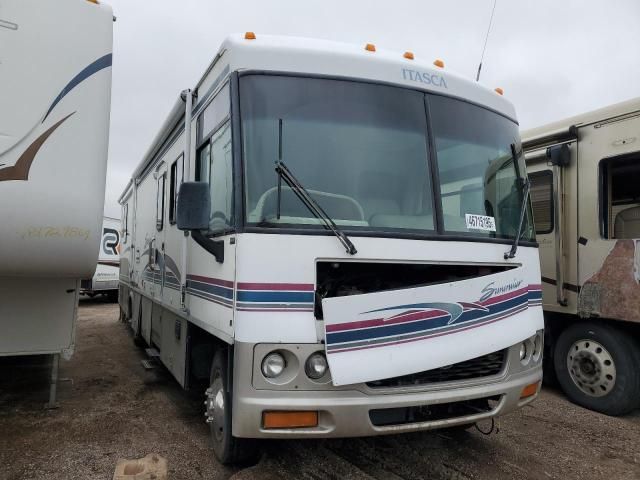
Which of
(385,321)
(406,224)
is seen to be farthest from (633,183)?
(385,321)

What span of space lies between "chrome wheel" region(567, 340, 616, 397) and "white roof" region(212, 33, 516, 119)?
2948 mm

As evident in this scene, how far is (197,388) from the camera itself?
536 centimetres

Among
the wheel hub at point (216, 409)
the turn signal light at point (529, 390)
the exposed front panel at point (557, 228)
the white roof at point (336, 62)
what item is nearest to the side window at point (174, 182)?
the white roof at point (336, 62)

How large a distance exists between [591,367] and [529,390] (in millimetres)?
2011

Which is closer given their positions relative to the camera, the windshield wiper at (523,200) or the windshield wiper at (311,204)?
the windshield wiper at (311,204)

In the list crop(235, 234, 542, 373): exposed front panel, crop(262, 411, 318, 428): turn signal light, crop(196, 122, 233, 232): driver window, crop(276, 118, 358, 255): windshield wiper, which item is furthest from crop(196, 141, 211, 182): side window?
crop(262, 411, 318, 428): turn signal light

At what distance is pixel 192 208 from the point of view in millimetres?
3090

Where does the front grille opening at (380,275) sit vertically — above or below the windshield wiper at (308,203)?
below

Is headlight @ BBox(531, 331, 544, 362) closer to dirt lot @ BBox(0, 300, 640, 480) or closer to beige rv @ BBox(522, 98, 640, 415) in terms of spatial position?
dirt lot @ BBox(0, 300, 640, 480)

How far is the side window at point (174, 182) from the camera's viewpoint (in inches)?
191

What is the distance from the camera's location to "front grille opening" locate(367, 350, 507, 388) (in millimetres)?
3008

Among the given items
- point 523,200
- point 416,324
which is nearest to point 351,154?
point 416,324

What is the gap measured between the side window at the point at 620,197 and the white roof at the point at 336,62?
7.80 ft

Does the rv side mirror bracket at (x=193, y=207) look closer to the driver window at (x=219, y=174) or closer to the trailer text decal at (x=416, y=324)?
the driver window at (x=219, y=174)
